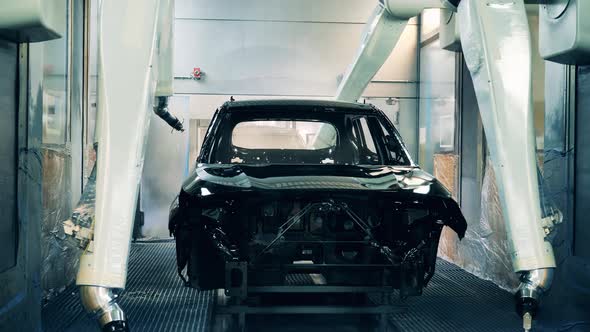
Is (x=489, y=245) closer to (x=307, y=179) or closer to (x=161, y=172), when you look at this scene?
(x=307, y=179)

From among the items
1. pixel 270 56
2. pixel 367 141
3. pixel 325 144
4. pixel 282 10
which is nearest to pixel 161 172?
pixel 270 56

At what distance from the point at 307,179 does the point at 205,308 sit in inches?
67.5

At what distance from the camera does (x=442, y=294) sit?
570cm

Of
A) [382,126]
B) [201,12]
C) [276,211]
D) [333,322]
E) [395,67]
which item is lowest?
[333,322]

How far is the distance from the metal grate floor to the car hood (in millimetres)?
1119

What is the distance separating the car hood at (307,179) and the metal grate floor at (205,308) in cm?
112

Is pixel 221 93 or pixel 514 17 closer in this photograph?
pixel 514 17

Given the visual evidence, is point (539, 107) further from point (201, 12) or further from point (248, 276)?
point (201, 12)

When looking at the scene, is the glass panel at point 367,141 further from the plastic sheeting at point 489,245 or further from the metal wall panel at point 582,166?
the metal wall panel at point 582,166

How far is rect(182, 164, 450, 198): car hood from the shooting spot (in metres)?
3.72

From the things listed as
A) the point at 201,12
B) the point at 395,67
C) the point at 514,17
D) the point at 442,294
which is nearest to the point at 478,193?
the point at 442,294

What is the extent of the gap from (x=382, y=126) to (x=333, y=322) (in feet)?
5.09

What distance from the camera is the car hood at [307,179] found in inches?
146

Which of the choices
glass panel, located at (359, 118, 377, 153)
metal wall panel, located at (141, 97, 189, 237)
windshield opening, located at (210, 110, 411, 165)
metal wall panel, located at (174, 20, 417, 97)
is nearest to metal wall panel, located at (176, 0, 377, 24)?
metal wall panel, located at (174, 20, 417, 97)
